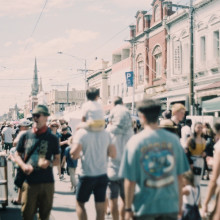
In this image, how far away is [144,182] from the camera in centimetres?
306

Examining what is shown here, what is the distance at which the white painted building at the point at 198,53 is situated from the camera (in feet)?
63.7

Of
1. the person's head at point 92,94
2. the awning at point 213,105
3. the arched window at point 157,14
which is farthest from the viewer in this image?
the arched window at point 157,14

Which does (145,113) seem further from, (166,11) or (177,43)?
(166,11)

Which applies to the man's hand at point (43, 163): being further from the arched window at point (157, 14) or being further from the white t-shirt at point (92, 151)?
the arched window at point (157, 14)

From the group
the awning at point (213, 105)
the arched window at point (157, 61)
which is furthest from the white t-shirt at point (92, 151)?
the arched window at point (157, 61)

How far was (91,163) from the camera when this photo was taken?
4430 mm

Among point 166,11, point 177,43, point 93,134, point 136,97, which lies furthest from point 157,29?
point 93,134

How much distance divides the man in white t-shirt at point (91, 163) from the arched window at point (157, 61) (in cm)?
2292

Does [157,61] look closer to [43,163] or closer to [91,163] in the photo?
[91,163]

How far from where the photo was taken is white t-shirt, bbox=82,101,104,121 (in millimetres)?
4472

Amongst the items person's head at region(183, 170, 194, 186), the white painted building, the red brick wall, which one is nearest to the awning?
the white painted building

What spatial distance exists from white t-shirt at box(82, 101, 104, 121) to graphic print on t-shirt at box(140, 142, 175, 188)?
150cm

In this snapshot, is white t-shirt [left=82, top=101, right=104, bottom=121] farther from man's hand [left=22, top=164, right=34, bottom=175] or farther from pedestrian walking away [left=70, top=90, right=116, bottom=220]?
man's hand [left=22, top=164, right=34, bottom=175]

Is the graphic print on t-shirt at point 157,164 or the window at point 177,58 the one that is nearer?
the graphic print on t-shirt at point 157,164
